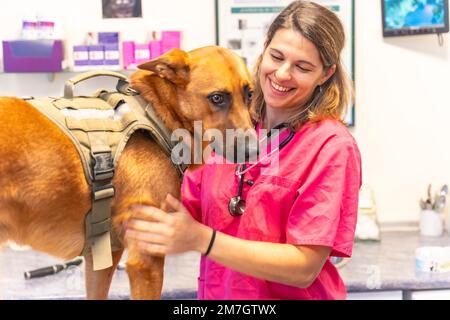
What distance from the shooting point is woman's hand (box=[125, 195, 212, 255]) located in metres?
0.92

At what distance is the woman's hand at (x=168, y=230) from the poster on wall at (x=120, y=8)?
1.42 meters

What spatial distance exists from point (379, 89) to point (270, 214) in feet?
4.74

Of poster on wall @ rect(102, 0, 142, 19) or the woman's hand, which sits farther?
poster on wall @ rect(102, 0, 142, 19)

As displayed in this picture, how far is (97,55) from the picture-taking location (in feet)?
7.20

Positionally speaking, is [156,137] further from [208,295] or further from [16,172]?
[208,295]

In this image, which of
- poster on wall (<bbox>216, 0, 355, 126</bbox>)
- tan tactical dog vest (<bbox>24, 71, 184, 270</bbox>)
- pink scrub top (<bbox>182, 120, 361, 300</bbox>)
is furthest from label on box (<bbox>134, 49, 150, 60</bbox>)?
tan tactical dog vest (<bbox>24, 71, 184, 270</bbox>)

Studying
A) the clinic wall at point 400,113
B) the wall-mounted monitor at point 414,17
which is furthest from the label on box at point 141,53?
the wall-mounted monitor at point 414,17

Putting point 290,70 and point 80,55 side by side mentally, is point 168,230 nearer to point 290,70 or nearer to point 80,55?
point 290,70

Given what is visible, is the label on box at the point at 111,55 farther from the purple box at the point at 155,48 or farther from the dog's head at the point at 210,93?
the dog's head at the point at 210,93

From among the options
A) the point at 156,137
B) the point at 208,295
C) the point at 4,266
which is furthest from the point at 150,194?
the point at 4,266

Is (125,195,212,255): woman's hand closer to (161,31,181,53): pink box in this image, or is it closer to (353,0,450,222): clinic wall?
(161,31,181,53): pink box

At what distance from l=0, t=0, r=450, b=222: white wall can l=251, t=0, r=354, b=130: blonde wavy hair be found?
3.75ft

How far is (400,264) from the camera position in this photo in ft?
6.56

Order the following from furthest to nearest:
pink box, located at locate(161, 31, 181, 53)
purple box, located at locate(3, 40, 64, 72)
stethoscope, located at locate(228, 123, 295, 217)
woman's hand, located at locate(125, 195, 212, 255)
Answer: pink box, located at locate(161, 31, 181, 53)
purple box, located at locate(3, 40, 64, 72)
stethoscope, located at locate(228, 123, 295, 217)
woman's hand, located at locate(125, 195, 212, 255)
